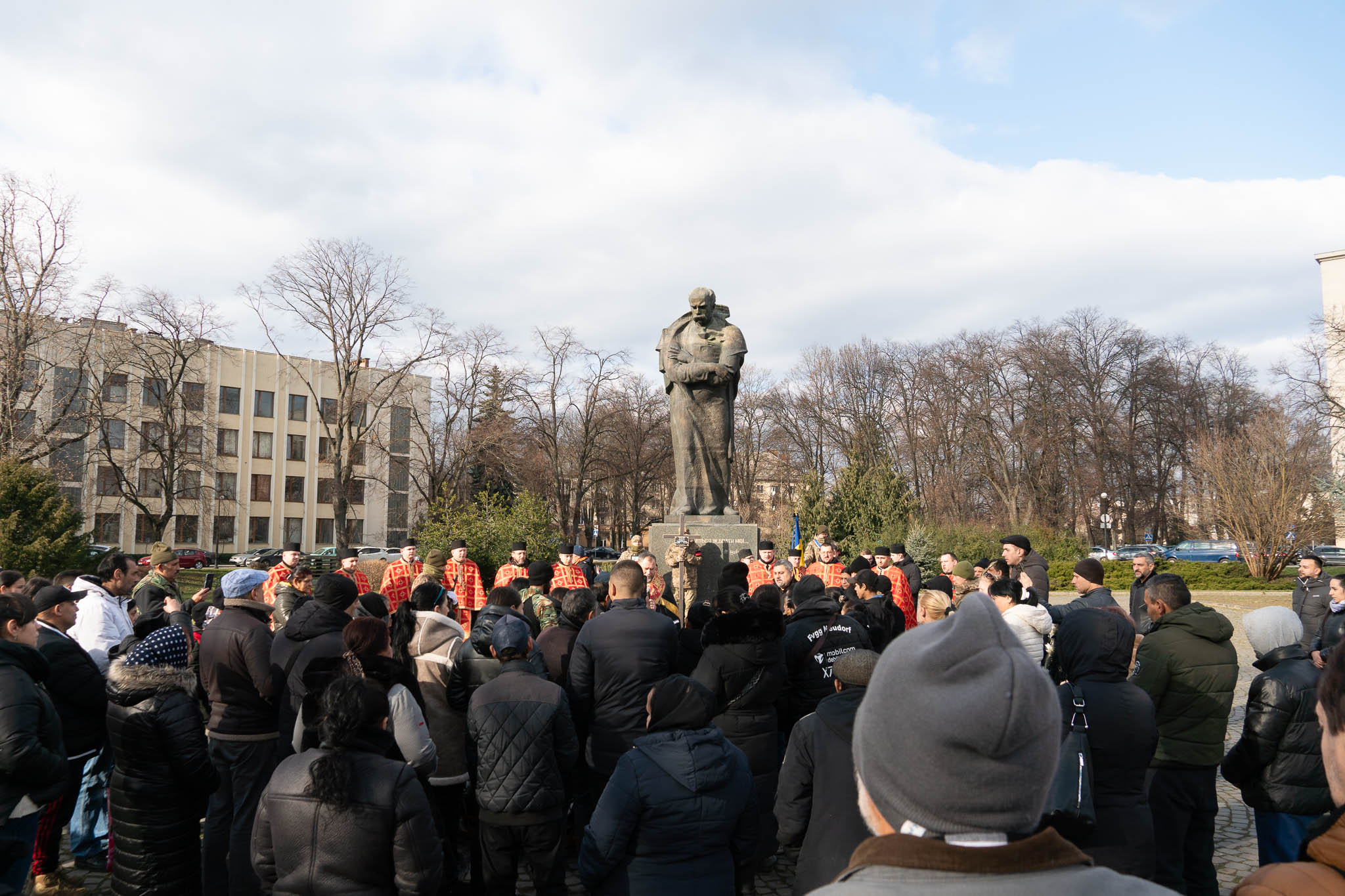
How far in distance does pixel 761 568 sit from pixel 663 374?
2.92 meters

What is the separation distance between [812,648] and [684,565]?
4728 millimetres

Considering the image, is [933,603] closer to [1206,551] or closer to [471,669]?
[471,669]

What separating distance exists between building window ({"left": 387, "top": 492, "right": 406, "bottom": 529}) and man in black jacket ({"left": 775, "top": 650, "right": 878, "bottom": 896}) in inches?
2191

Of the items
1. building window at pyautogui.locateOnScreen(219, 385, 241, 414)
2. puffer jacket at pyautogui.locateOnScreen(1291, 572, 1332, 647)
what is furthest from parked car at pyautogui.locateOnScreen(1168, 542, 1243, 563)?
building window at pyautogui.locateOnScreen(219, 385, 241, 414)

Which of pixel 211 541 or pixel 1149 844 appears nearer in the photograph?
pixel 1149 844

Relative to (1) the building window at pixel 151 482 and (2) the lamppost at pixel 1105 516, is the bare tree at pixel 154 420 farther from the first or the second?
(2) the lamppost at pixel 1105 516

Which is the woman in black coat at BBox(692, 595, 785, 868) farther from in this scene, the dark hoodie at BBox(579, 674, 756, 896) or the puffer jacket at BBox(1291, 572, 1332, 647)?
the puffer jacket at BBox(1291, 572, 1332, 647)

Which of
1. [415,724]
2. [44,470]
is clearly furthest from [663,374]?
[44,470]

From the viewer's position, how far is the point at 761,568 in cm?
1067

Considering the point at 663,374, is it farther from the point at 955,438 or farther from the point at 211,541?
the point at 211,541

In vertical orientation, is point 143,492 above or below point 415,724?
above

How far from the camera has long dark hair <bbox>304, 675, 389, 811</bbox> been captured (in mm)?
2971

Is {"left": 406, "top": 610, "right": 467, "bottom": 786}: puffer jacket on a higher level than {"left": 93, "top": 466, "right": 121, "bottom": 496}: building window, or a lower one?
lower

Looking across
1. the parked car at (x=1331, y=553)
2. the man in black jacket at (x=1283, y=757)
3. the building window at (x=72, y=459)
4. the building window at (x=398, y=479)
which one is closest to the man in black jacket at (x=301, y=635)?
the man in black jacket at (x=1283, y=757)
